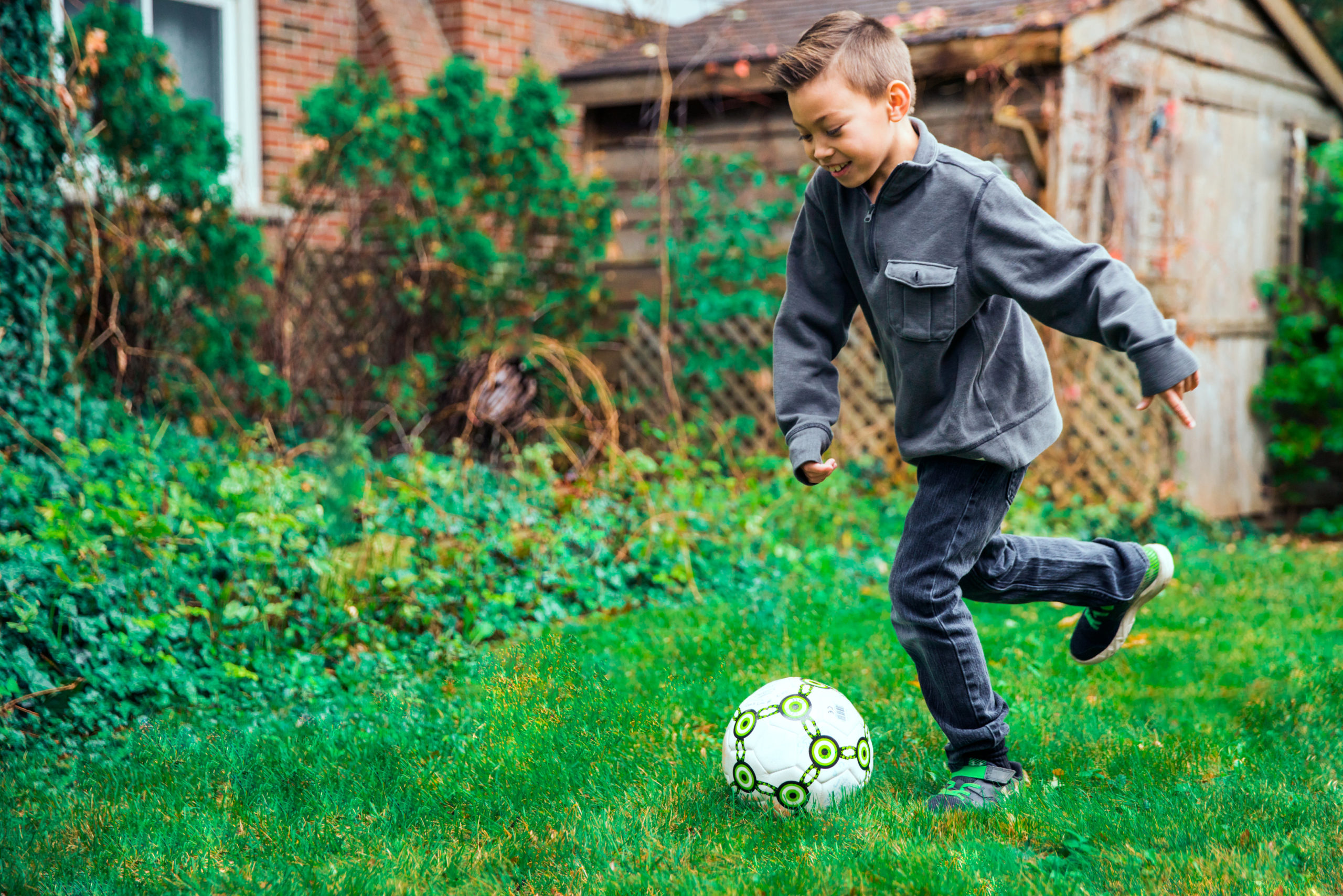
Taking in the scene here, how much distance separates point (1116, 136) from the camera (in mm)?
7754

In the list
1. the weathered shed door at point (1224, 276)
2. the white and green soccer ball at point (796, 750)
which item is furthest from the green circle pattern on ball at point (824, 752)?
the weathered shed door at point (1224, 276)

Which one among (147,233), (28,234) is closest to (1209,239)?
(147,233)

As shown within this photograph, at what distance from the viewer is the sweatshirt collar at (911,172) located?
2.71m

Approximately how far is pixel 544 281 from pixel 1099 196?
368 centimetres

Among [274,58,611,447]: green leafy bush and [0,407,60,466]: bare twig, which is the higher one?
[274,58,611,447]: green leafy bush

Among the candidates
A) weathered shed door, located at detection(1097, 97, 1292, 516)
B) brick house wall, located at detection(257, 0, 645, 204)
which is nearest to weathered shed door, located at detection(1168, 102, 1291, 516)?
weathered shed door, located at detection(1097, 97, 1292, 516)

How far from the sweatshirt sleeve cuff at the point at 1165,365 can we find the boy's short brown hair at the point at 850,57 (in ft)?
2.80

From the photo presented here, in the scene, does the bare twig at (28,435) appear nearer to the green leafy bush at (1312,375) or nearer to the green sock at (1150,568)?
the green sock at (1150,568)

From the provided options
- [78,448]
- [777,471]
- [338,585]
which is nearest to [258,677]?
[338,585]

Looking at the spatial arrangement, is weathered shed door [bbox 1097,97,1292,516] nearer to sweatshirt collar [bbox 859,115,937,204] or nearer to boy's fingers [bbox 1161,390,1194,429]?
sweatshirt collar [bbox 859,115,937,204]

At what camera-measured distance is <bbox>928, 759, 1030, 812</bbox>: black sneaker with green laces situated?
105 inches

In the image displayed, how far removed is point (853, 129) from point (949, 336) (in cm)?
52

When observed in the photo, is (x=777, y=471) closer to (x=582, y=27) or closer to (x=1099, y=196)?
(x=1099, y=196)

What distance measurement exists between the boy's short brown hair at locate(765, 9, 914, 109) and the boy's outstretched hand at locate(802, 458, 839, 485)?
85cm
